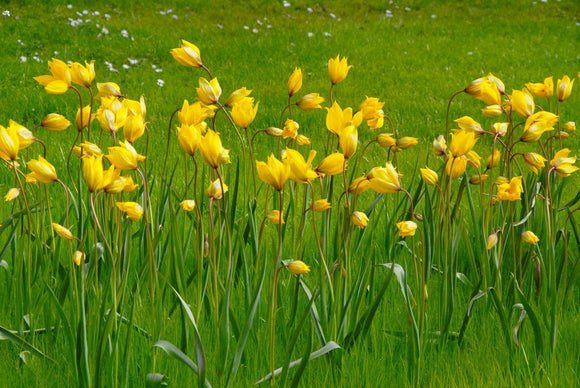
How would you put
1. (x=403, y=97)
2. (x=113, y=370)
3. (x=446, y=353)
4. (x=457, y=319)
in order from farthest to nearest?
(x=403, y=97) → (x=457, y=319) → (x=446, y=353) → (x=113, y=370)

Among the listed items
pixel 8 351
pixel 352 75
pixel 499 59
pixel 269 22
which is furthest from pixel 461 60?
pixel 8 351

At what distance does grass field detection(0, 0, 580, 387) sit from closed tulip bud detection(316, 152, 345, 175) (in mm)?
82

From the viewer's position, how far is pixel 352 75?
8.59 metres

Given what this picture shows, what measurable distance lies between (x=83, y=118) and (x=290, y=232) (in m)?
1.37

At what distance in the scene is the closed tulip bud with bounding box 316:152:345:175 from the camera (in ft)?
5.77

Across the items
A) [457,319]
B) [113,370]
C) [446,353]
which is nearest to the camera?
[113,370]

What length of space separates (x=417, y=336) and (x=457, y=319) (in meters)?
0.51

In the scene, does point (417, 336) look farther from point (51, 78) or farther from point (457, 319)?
point (51, 78)

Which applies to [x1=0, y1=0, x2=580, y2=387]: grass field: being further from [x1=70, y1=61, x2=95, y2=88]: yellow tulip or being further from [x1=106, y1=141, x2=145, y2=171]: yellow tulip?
[x1=70, y1=61, x2=95, y2=88]: yellow tulip

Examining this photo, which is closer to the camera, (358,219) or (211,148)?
(211,148)

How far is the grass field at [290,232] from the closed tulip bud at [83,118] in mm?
208

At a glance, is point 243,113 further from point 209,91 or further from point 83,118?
point 83,118

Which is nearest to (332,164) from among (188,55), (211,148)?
(211,148)

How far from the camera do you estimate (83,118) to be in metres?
2.36
